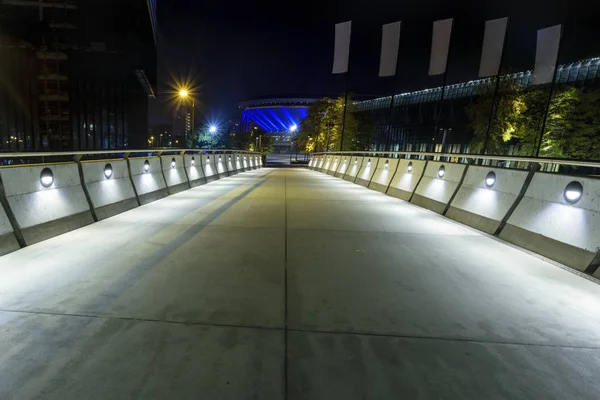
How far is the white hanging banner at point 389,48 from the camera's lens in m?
20.3

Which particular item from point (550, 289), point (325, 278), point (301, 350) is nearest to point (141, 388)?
point (301, 350)

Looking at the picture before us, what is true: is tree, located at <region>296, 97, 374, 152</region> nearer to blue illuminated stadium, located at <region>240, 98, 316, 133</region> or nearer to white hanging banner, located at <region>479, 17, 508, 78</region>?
white hanging banner, located at <region>479, 17, 508, 78</region>

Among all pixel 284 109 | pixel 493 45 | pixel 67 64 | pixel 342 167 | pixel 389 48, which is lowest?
pixel 342 167

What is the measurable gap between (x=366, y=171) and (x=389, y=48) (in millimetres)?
8854

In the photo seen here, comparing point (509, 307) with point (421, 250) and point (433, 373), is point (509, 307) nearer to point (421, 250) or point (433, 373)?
point (433, 373)

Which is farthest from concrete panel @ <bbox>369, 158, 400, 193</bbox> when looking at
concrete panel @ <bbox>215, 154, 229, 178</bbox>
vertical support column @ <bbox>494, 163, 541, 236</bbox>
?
concrete panel @ <bbox>215, 154, 229, 178</bbox>

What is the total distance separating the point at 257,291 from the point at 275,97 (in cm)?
19688

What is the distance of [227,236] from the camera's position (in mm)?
6035

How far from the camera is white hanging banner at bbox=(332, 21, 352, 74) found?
24.1m

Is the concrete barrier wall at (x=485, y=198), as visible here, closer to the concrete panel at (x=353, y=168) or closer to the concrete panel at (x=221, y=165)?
the concrete panel at (x=353, y=168)

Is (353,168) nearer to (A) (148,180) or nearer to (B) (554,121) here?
(A) (148,180)

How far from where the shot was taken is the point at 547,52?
15117 millimetres

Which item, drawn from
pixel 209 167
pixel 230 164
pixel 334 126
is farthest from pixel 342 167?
pixel 334 126

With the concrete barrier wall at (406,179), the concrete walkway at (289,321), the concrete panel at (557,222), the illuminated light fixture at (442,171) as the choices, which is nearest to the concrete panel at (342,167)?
the concrete barrier wall at (406,179)
